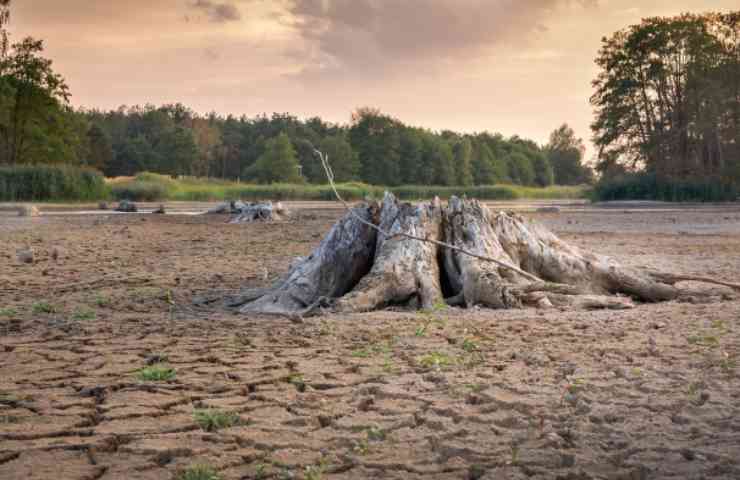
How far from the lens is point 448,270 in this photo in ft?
25.2

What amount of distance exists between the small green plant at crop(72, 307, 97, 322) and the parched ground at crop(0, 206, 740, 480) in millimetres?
20

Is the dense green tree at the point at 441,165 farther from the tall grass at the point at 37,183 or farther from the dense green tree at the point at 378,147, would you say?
the tall grass at the point at 37,183

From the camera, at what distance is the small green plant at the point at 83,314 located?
6637 millimetres

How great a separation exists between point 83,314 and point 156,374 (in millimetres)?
2586

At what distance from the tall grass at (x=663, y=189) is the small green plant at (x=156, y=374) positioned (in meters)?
38.2

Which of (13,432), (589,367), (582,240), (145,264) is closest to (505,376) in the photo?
(589,367)

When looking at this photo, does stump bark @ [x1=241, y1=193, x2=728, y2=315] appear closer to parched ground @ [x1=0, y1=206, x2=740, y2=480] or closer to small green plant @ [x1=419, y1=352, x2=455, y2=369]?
parched ground @ [x1=0, y1=206, x2=740, y2=480]

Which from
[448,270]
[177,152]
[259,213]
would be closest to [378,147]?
[177,152]

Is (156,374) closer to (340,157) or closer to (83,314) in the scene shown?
(83,314)

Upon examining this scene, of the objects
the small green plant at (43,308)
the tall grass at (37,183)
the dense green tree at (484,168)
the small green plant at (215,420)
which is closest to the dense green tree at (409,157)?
the dense green tree at (484,168)

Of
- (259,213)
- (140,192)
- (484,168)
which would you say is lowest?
(259,213)

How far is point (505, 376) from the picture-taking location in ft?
14.6

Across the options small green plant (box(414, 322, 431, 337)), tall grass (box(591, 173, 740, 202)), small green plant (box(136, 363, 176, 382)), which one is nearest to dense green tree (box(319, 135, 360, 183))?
tall grass (box(591, 173, 740, 202))

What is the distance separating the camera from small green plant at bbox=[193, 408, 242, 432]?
3.60 metres
